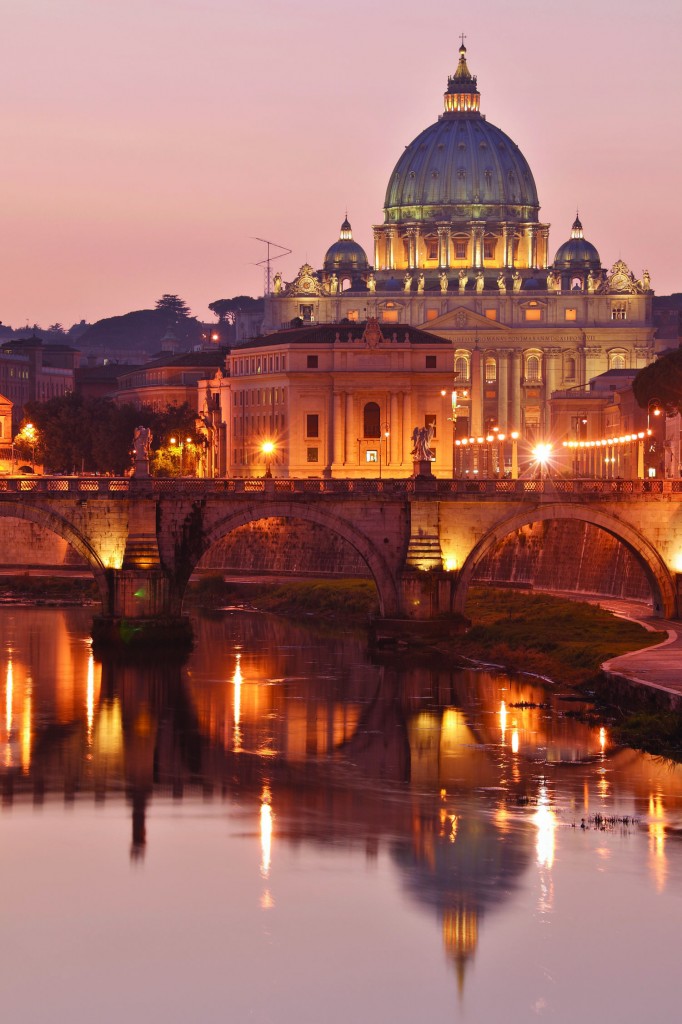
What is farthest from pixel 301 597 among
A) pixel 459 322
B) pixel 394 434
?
pixel 459 322

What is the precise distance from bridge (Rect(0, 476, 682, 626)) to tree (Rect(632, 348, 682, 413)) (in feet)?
78.9

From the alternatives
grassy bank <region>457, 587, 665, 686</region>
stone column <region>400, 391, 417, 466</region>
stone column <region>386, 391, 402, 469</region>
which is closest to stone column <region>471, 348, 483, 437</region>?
stone column <region>386, 391, 402, 469</region>

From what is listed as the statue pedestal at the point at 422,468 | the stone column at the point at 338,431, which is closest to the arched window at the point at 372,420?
the stone column at the point at 338,431

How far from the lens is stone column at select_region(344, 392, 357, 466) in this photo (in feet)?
427

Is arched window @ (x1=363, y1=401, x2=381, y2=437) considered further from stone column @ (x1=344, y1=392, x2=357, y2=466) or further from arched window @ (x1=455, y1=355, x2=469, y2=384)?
arched window @ (x1=455, y1=355, x2=469, y2=384)

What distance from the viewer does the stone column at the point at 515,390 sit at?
19538cm

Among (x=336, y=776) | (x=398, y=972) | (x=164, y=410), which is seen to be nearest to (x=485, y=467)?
(x=164, y=410)

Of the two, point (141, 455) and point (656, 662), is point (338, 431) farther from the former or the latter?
point (656, 662)

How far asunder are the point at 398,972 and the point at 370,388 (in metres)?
96.8

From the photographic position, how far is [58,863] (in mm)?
39469

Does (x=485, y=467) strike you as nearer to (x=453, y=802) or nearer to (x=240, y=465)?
(x=240, y=465)

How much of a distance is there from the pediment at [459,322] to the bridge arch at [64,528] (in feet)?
401

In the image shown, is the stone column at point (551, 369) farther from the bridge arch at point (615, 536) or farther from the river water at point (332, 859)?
the river water at point (332, 859)

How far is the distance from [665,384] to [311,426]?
39363 mm
